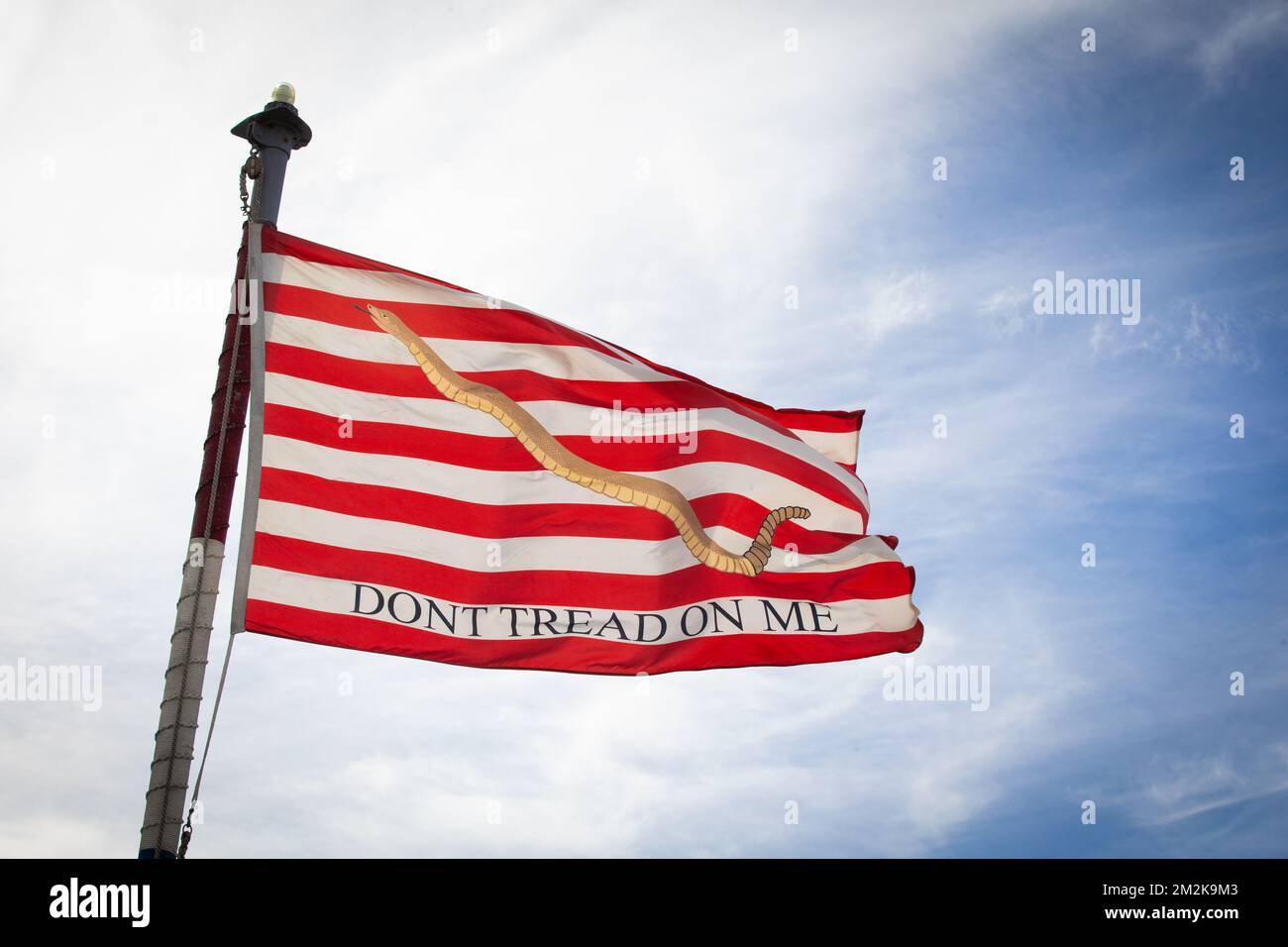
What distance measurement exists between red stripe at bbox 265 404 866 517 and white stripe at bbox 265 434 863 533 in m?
0.06

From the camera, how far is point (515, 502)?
1055 centimetres

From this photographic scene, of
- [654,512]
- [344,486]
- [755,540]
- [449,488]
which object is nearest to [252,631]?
[344,486]

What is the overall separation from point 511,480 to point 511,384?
985 mm

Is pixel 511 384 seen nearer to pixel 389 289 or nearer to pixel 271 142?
pixel 389 289

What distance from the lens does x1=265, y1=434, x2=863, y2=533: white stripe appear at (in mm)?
9750

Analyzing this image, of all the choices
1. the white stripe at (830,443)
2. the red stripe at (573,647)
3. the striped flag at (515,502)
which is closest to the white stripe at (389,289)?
the striped flag at (515,502)

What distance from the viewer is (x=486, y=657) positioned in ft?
32.2

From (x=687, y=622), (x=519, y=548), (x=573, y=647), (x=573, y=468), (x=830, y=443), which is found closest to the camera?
Answer: (x=573, y=647)

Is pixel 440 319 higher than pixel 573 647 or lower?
higher

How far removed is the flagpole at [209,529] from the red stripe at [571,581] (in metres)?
0.56

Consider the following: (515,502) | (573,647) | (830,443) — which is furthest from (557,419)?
(830,443)

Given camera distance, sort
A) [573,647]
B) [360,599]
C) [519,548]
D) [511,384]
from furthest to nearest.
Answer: [511,384], [519,548], [573,647], [360,599]

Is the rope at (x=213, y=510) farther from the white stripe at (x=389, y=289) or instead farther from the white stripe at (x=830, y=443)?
the white stripe at (x=830, y=443)

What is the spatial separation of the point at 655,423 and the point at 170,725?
5083 millimetres
